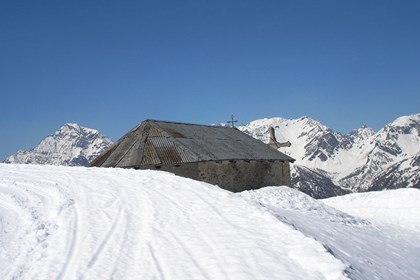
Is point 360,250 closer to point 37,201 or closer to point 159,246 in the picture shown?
point 159,246

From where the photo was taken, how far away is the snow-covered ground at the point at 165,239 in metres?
7.22

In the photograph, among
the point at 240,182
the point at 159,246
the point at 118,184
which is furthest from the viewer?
the point at 240,182

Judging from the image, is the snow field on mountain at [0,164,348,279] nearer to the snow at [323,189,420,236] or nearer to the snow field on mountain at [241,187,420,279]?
the snow field on mountain at [241,187,420,279]

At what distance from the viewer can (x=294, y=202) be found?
59.7 feet

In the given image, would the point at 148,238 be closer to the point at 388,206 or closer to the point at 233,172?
the point at 388,206

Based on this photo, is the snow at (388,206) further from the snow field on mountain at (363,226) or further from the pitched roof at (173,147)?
the pitched roof at (173,147)

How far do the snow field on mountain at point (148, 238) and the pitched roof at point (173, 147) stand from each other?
1238 centimetres

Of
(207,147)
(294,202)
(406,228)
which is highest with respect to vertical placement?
(207,147)

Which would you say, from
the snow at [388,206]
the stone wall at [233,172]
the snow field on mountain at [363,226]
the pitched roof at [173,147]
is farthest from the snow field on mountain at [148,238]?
the pitched roof at [173,147]

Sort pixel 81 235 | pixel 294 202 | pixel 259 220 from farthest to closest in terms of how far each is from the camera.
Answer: pixel 294 202 < pixel 259 220 < pixel 81 235

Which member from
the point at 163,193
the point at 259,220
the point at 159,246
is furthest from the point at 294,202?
the point at 159,246

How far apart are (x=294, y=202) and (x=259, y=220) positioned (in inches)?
330

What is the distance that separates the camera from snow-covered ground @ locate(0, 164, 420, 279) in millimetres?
7219

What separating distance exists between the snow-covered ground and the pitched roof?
1096cm
